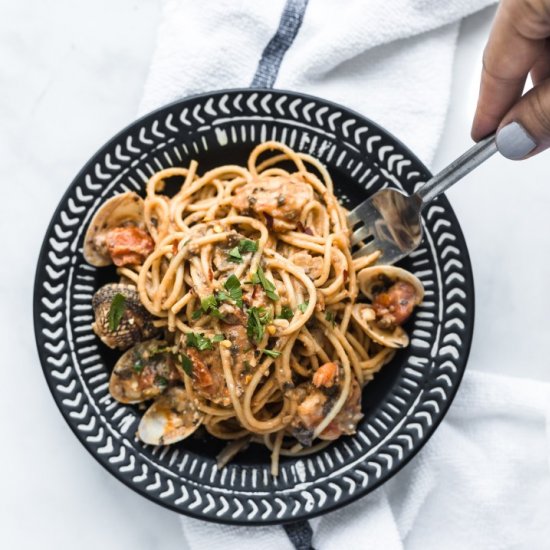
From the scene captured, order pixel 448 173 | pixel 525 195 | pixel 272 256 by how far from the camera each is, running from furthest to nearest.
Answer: pixel 525 195 → pixel 272 256 → pixel 448 173

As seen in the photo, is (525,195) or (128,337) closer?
(128,337)

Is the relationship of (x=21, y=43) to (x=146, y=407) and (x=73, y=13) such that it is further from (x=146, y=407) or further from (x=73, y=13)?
(x=146, y=407)

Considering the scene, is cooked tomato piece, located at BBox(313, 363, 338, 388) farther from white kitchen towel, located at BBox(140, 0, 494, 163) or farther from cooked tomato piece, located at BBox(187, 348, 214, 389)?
white kitchen towel, located at BBox(140, 0, 494, 163)

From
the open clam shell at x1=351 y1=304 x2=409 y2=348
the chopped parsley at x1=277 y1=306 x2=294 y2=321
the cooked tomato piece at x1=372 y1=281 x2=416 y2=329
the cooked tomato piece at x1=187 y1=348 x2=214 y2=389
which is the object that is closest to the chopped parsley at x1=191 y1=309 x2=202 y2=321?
the cooked tomato piece at x1=187 y1=348 x2=214 y2=389

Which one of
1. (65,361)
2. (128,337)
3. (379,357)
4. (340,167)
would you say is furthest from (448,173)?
(65,361)

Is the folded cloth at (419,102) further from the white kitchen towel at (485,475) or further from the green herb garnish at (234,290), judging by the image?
the green herb garnish at (234,290)

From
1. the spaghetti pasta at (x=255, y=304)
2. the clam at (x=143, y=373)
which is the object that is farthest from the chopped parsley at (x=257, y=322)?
the clam at (x=143, y=373)

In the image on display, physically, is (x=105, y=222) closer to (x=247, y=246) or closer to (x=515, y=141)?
(x=247, y=246)
